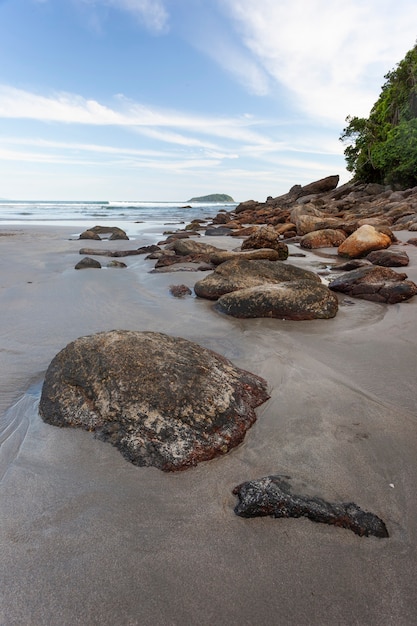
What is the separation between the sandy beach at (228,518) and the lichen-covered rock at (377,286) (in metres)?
1.79

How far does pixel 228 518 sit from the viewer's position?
150cm

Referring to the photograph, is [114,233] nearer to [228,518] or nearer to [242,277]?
[242,277]

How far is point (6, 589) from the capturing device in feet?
4.00

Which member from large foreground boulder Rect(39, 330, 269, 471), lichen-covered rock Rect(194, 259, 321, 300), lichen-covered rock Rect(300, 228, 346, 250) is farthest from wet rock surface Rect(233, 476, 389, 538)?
lichen-covered rock Rect(300, 228, 346, 250)

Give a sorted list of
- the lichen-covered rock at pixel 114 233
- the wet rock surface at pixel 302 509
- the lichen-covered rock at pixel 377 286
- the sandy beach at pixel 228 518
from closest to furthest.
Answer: the sandy beach at pixel 228 518
the wet rock surface at pixel 302 509
the lichen-covered rock at pixel 377 286
the lichen-covered rock at pixel 114 233

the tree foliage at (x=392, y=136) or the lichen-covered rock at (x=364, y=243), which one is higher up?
the tree foliage at (x=392, y=136)

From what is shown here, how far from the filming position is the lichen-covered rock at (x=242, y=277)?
16.6 ft

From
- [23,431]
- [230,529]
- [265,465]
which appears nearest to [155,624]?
[230,529]

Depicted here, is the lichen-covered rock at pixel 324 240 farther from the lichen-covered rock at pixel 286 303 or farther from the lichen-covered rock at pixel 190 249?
the lichen-covered rock at pixel 286 303

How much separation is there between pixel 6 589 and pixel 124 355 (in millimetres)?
1283

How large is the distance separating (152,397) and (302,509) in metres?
0.96

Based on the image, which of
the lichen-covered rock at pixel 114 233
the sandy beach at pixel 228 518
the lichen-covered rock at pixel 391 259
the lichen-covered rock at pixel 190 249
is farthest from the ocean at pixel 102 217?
the sandy beach at pixel 228 518

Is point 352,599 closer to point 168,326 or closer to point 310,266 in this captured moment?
point 168,326

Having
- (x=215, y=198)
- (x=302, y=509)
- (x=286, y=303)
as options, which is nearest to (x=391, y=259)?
(x=286, y=303)
